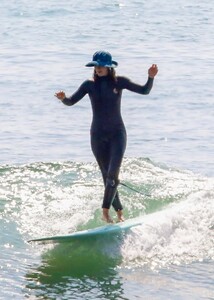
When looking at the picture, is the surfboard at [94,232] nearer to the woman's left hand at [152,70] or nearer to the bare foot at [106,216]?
the bare foot at [106,216]

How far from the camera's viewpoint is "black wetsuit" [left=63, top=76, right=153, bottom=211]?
1211 centimetres

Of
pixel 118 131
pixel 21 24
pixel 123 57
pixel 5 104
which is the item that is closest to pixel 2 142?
pixel 5 104

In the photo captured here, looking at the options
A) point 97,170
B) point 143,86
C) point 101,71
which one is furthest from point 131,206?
point 101,71

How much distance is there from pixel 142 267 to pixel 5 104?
11156 millimetres

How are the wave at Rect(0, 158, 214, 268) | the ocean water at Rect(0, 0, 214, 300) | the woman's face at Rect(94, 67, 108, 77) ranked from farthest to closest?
the wave at Rect(0, 158, 214, 268) < the woman's face at Rect(94, 67, 108, 77) < the ocean water at Rect(0, 0, 214, 300)

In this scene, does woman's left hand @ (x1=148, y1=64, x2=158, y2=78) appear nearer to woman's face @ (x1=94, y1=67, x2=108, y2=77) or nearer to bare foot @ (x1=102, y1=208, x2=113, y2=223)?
woman's face @ (x1=94, y1=67, x2=108, y2=77)

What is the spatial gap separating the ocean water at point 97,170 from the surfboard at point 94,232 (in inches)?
4.3

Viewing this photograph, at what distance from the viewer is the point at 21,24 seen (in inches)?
1356

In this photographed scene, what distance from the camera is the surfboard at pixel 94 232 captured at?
1152 cm

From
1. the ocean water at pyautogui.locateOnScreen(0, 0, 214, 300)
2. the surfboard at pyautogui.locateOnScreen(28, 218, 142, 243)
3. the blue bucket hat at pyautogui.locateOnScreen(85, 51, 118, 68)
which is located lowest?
the ocean water at pyautogui.locateOnScreen(0, 0, 214, 300)

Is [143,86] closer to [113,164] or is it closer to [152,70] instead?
[152,70]

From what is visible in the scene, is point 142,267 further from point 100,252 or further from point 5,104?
point 5,104

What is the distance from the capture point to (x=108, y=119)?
1222 cm

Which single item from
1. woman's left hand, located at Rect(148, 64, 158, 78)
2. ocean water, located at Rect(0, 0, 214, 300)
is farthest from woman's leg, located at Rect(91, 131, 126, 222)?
woman's left hand, located at Rect(148, 64, 158, 78)
